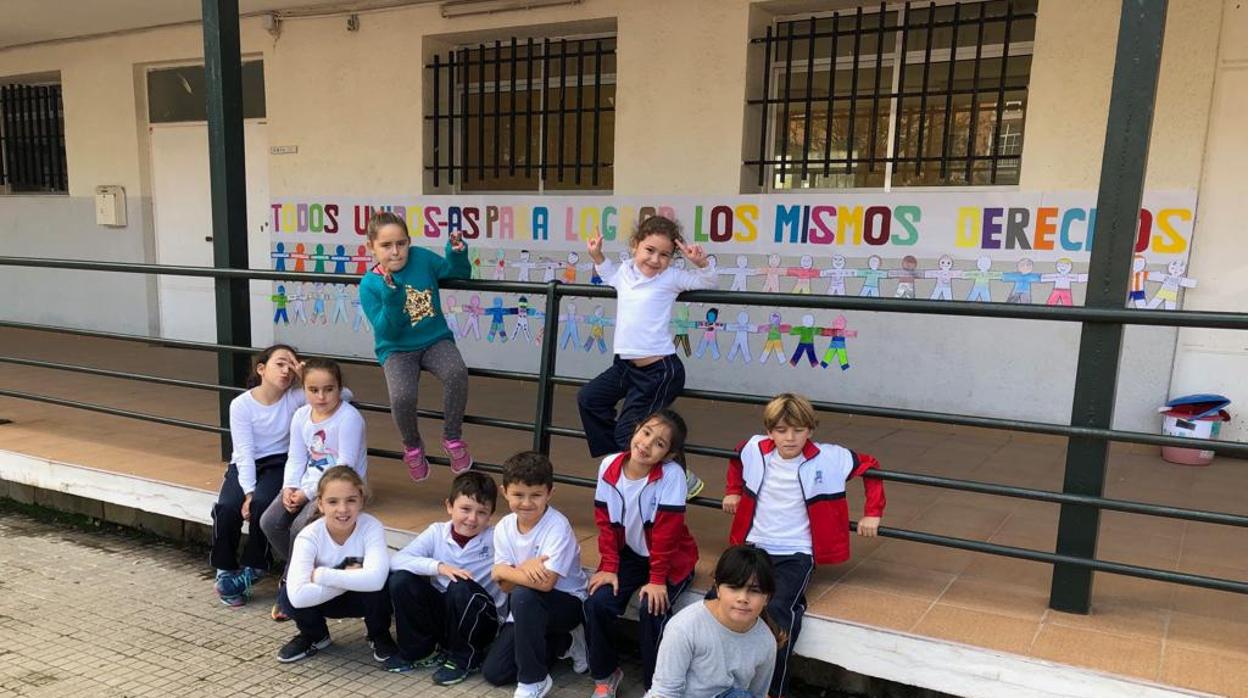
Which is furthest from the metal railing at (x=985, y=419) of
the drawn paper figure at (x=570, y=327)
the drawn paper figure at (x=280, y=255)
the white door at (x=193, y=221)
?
the white door at (x=193, y=221)

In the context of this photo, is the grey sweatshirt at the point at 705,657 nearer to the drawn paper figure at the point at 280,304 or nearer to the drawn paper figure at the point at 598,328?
the drawn paper figure at the point at 598,328

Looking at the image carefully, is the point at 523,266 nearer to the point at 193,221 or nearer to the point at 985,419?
the point at 193,221

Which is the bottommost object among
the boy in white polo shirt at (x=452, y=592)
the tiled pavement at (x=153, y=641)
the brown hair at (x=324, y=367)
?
the tiled pavement at (x=153, y=641)

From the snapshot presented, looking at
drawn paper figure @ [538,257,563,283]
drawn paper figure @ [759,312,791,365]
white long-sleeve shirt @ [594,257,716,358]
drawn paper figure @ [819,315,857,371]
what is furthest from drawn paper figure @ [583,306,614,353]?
white long-sleeve shirt @ [594,257,716,358]

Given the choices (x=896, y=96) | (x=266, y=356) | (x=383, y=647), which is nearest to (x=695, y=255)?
(x=383, y=647)

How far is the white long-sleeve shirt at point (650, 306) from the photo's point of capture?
325 cm

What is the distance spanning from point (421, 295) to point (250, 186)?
5.29 meters

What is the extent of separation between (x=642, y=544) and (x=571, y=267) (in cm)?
384

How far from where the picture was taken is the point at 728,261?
594cm

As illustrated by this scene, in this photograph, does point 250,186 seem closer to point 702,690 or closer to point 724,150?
point 724,150

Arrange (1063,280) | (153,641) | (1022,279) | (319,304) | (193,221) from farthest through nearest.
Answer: (193,221), (319,304), (1022,279), (1063,280), (153,641)

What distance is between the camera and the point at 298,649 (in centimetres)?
307

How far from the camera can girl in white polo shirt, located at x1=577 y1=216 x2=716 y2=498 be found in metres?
3.24

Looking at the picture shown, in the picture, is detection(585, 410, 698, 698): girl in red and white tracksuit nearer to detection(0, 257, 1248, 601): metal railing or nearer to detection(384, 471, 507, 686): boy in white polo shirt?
detection(0, 257, 1248, 601): metal railing
